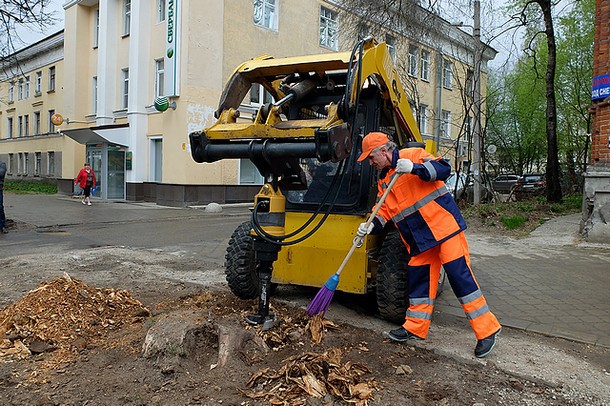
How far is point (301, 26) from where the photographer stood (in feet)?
75.9

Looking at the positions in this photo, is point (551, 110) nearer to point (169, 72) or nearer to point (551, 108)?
point (551, 108)

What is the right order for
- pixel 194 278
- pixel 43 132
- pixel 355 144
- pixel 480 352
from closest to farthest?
pixel 480 352 < pixel 355 144 < pixel 194 278 < pixel 43 132

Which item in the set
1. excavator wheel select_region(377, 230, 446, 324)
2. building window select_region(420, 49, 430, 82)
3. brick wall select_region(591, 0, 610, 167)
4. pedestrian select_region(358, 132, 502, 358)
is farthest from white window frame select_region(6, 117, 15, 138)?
pedestrian select_region(358, 132, 502, 358)

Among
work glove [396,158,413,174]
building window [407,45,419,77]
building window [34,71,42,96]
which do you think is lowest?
work glove [396,158,413,174]

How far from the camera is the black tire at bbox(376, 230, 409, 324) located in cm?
444

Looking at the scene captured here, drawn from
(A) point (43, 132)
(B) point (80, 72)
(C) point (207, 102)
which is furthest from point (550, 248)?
(A) point (43, 132)

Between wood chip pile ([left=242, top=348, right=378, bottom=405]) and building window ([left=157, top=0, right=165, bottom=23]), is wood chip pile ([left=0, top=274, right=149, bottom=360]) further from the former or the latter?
building window ([left=157, top=0, right=165, bottom=23])

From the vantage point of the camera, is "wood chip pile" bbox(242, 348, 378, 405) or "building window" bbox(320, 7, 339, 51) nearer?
"wood chip pile" bbox(242, 348, 378, 405)

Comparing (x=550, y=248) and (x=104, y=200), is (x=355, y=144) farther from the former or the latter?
(x=104, y=200)

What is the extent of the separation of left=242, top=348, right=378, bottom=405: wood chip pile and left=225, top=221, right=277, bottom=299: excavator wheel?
1453 mm

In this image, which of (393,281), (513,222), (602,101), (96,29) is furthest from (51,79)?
(393,281)

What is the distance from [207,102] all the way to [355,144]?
16.2m

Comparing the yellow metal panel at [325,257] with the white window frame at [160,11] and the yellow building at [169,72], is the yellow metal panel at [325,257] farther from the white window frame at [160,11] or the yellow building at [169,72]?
the white window frame at [160,11]

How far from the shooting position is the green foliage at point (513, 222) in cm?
1183
